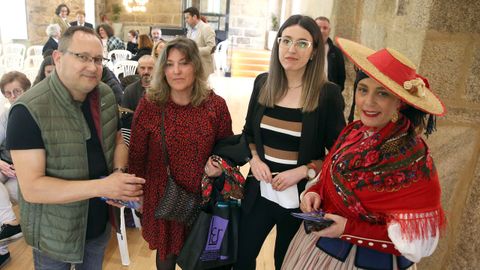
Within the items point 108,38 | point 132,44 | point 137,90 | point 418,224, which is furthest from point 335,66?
point 132,44

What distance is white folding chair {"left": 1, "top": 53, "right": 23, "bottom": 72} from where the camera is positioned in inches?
230

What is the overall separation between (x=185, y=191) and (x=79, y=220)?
→ 0.49m

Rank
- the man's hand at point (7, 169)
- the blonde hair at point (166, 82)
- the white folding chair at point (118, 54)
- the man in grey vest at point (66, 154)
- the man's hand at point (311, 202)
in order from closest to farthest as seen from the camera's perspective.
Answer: the man in grey vest at point (66, 154) → the man's hand at point (311, 202) → the blonde hair at point (166, 82) → the man's hand at point (7, 169) → the white folding chair at point (118, 54)

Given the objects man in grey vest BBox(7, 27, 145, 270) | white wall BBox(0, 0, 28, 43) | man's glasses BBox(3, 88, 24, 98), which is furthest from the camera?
white wall BBox(0, 0, 28, 43)

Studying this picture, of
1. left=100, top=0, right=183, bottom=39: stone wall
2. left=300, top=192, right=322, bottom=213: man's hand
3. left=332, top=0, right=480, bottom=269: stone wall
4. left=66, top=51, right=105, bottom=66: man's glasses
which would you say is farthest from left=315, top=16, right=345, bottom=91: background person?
left=100, top=0, right=183, bottom=39: stone wall

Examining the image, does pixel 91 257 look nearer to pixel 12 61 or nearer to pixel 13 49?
pixel 12 61

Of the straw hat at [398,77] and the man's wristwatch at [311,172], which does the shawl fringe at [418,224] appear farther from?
the man's wristwatch at [311,172]

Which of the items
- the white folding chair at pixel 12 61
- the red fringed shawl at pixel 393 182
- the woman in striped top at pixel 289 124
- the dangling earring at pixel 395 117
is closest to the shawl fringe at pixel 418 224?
the red fringed shawl at pixel 393 182

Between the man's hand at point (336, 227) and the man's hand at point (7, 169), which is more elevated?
the man's hand at point (336, 227)

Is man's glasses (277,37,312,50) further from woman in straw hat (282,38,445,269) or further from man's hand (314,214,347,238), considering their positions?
man's hand (314,214,347,238)

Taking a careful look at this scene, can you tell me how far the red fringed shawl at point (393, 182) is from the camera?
1068 mm

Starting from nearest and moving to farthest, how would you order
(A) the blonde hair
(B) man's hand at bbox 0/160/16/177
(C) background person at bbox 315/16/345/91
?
(A) the blonde hair < (B) man's hand at bbox 0/160/16/177 < (C) background person at bbox 315/16/345/91

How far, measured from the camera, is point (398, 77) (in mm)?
1104

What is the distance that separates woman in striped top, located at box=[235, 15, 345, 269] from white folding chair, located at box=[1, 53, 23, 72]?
18.9ft
